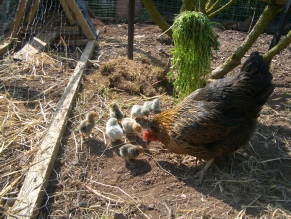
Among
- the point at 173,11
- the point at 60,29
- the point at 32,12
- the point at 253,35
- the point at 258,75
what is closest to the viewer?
the point at 258,75

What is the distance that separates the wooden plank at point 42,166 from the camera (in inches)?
104

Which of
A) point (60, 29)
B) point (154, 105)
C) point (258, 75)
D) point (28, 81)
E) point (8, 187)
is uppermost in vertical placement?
point (60, 29)

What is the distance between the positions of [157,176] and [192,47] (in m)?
1.61

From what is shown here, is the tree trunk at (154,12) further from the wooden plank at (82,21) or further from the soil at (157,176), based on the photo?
the wooden plank at (82,21)

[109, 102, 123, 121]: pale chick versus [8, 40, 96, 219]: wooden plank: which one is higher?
[109, 102, 123, 121]: pale chick

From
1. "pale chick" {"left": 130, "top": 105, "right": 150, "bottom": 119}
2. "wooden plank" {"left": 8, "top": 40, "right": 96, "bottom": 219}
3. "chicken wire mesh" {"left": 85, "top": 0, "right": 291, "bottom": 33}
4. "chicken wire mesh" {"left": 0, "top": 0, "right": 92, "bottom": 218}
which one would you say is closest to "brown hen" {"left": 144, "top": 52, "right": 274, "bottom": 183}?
"pale chick" {"left": 130, "top": 105, "right": 150, "bottom": 119}

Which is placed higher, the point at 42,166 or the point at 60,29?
the point at 60,29

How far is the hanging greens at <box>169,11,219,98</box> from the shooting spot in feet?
11.8

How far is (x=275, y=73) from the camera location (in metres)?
5.75

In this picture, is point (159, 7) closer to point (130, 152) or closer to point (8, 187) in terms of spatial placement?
point (130, 152)

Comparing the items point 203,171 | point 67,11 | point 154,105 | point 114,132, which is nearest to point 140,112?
point 154,105

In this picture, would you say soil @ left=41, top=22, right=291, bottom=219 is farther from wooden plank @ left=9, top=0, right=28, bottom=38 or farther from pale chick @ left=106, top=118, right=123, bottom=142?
wooden plank @ left=9, top=0, right=28, bottom=38

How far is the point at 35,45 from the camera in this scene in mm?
5770

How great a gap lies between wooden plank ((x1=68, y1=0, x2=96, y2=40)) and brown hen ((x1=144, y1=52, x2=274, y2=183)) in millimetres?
3814
